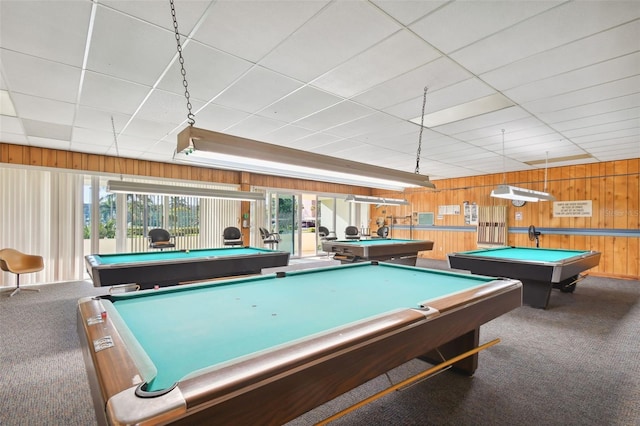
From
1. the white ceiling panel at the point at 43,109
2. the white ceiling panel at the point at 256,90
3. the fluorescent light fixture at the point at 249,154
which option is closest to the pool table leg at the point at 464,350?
the fluorescent light fixture at the point at 249,154

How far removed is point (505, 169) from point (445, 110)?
4.86 meters

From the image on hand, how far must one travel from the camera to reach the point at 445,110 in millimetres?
3725

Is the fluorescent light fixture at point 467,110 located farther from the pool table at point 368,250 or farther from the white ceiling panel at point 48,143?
the white ceiling panel at point 48,143

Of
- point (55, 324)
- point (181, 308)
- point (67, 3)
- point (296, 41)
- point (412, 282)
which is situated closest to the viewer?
point (181, 308)

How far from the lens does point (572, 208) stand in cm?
698

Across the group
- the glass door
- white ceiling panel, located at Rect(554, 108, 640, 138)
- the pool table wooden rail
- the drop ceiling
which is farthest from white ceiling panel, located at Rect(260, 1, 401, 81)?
the glass door

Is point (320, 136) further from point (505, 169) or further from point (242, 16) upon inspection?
point (505, 169)

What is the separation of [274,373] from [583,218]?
8.42m

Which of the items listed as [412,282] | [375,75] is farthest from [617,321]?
[375,75]

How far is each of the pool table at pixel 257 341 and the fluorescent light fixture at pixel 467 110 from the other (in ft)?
Answer: 6.76

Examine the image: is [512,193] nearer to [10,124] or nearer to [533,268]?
[533,268]

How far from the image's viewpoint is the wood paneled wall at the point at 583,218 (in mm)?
6293

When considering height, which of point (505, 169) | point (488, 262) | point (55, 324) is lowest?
point (55, 324)

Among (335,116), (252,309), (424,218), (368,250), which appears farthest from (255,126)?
(424,218)
